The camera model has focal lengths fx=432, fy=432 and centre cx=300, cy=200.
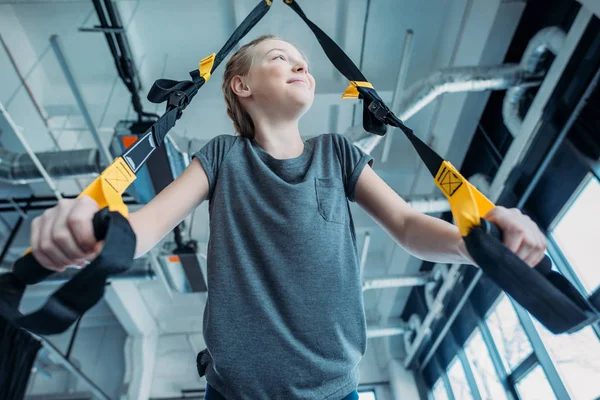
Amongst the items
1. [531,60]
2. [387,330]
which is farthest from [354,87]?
[387,330]

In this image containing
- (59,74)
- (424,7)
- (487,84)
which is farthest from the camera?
(59,74)

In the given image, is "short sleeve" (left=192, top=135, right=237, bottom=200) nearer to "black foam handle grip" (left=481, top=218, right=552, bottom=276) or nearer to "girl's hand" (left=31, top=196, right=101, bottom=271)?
"girl's hand" (left=31, top=196, right=101, bottom=271)

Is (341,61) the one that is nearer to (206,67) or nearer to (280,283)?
(206,67)

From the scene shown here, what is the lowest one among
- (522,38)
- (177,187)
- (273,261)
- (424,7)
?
(273,261)

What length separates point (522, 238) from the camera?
2.12 feet

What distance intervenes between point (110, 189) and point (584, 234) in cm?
342

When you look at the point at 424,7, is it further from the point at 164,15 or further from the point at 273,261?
the point at 273,261

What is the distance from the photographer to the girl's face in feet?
3.65

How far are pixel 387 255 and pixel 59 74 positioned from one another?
4925 millimetres

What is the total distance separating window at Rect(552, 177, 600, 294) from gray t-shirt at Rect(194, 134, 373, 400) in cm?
277

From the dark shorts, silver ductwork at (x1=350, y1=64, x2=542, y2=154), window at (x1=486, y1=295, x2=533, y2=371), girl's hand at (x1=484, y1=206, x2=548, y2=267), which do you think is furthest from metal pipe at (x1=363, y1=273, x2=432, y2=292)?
girl's hand at (x1=484, y1=206, x2=548, y2=267)

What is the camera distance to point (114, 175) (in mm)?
719

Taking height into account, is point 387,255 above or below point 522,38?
above

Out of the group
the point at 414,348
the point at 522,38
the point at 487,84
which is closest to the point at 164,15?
the point at 487,84
